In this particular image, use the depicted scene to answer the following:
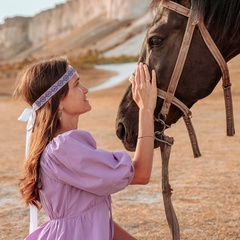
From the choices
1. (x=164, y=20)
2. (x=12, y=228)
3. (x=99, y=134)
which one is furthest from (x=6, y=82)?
(x=164, y=20)

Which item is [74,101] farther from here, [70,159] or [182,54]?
[182,54]

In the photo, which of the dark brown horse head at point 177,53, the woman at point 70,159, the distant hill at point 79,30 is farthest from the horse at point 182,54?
the distant hill at point 79,30

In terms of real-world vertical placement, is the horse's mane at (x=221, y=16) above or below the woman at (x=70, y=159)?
above

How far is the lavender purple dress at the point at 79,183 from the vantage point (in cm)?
190

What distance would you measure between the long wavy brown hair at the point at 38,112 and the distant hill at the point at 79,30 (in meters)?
32.8

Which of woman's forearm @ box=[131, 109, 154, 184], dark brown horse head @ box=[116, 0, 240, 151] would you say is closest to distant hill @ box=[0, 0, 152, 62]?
dark brown horse head @ box=[116, 0, 240, 151]

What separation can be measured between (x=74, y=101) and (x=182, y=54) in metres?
0.57

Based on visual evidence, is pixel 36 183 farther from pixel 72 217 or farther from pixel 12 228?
pixel 12 228

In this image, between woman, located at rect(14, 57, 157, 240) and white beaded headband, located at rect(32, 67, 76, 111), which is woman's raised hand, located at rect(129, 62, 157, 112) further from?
white beaded headband, located at rect(32, 67, 76, 111)

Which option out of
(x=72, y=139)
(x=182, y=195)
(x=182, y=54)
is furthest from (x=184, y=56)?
(x=182, y=195)

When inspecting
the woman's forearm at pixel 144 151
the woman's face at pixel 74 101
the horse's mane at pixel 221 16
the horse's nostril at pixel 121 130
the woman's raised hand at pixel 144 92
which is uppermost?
the horse's mane at pixel 221 16

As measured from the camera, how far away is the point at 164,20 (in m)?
2.32

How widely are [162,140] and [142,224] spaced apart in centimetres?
170

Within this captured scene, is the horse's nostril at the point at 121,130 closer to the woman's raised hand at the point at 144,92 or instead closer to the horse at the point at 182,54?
the horse at the point at 182,54
